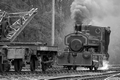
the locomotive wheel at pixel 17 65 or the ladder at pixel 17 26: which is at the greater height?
the ladder at pixel 17 26

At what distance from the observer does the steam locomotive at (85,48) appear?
866 inches

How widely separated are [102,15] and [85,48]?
11073mm

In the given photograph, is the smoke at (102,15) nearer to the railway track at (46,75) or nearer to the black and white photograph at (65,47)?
the black and white photograph at (65,47)

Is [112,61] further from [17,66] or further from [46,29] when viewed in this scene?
[17,66]

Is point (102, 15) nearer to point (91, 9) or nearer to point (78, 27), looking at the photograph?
point (91, 9)

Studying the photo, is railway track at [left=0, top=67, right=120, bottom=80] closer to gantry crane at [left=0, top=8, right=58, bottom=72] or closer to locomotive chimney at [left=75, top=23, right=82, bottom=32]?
gantry crane at [left=0, top=8, right=58, bottom=72]

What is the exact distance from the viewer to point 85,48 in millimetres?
23172

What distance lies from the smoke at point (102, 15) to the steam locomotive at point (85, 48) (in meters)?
2.94

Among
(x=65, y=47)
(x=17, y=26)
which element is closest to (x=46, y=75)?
(x=17, y=26)

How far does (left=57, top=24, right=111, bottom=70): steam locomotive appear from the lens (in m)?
22.0

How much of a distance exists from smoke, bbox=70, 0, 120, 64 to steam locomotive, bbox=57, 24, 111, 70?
294 cm

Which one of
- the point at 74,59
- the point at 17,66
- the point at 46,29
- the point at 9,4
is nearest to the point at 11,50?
the point at 17,66

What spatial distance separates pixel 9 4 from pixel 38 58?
60.8 feet

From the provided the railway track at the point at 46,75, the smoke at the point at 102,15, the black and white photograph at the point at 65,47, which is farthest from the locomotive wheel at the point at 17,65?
the smoke at the point at 102,15
